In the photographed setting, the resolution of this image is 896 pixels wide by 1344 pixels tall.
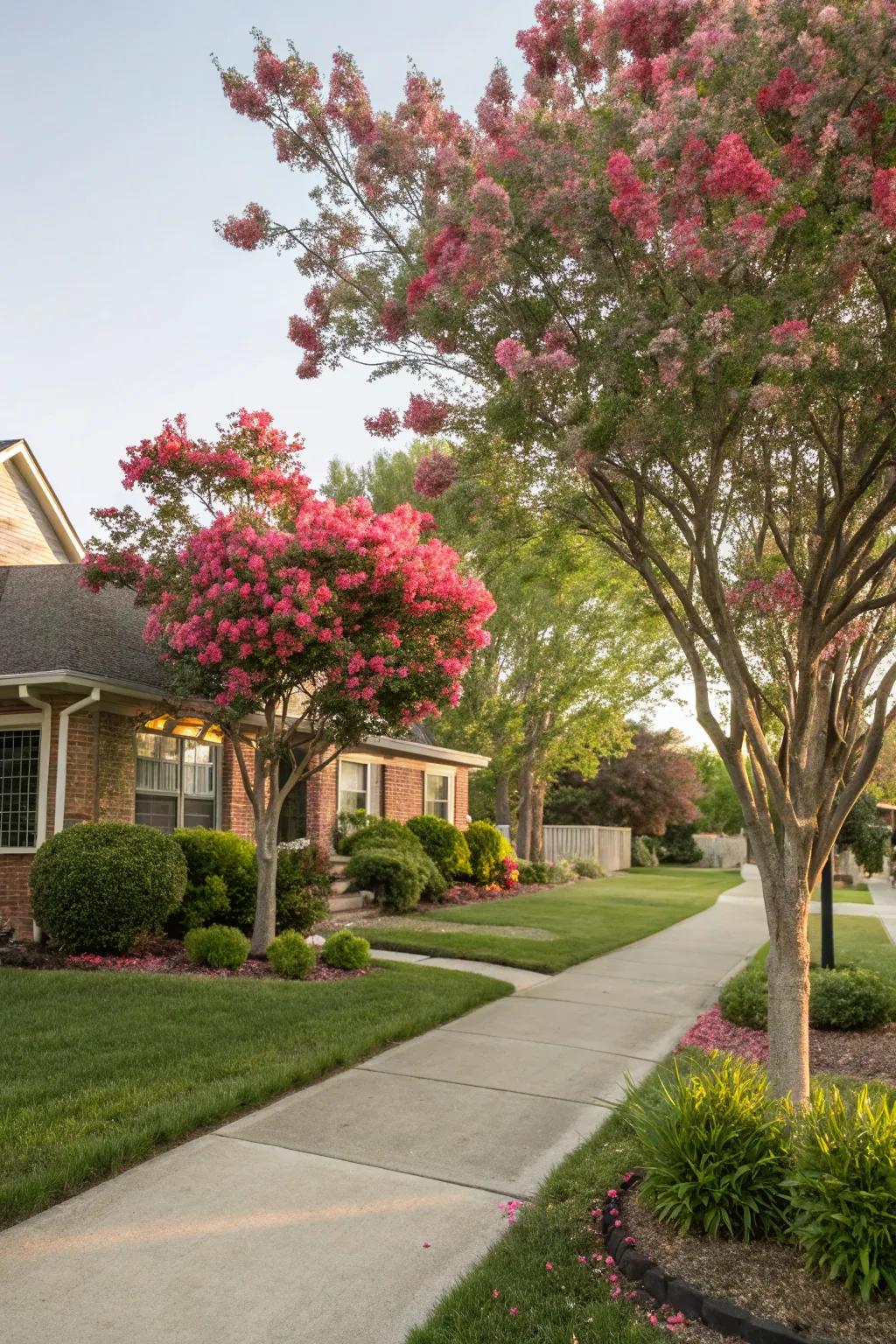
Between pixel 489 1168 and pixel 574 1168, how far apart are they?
43 centimetres

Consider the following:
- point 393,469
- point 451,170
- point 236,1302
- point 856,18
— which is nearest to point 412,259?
point 451,170

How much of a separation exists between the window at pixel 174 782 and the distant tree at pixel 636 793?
67.1ft

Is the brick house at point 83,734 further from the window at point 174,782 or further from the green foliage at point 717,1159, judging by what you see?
the green foliage at point 717,1159

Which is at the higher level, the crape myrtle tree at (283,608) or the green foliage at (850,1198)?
the crape myrtle tree at (283,608)

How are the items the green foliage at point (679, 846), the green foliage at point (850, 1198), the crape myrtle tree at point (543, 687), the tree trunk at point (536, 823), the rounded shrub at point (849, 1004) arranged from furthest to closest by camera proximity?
the green foliage at point (679, 846) → the tree trunk at point (536, 823) → the crape myrtle tree at point (543, 687) → the rounded shrub at point (849, 1004) → the green foliage at point (850, 1198)

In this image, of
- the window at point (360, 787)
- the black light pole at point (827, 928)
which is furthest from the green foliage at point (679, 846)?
the black light pole at point (827, 928)

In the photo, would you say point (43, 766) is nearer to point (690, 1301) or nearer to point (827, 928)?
point (827, 928)

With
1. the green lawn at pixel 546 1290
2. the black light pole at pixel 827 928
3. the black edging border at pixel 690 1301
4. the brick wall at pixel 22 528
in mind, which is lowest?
the green lawn at pixel 546 1290

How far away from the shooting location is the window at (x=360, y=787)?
17.6 meters

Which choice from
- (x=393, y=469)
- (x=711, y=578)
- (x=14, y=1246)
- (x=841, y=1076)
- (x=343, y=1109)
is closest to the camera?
(x=14, y=1246)

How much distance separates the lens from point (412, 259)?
585 cm

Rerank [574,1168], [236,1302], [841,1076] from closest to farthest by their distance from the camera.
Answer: [236,1302]
[574,1168]
[841,1076]

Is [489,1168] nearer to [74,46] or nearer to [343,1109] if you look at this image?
[343,1109]

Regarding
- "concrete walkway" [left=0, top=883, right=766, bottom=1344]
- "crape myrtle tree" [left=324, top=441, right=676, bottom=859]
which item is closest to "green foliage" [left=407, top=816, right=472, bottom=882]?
"crape myrtle tree" [left=324, top=441, right=676, bottom=859]
